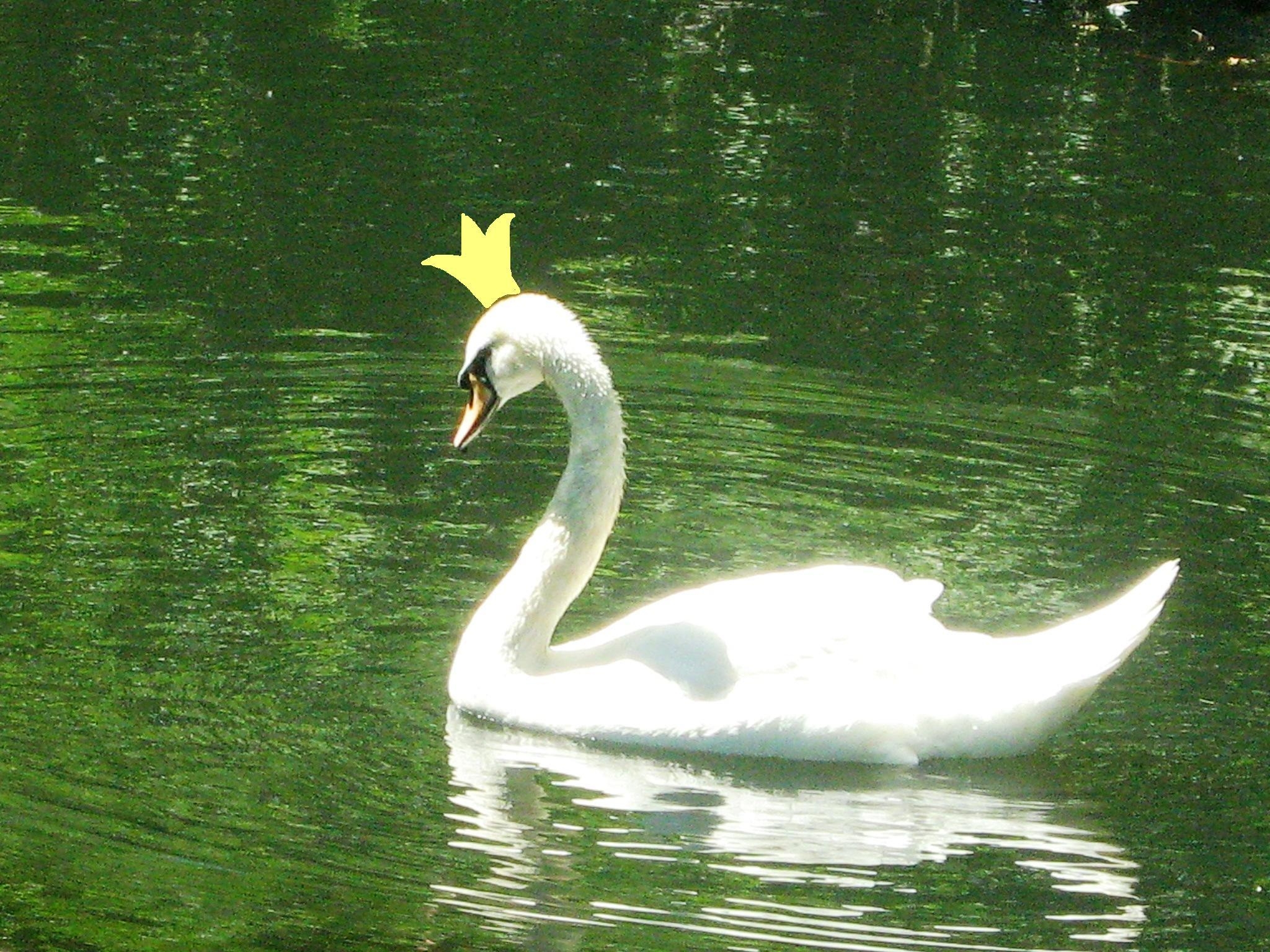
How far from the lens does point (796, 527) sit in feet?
27.8

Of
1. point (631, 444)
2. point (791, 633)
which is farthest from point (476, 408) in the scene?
point (631, 444)

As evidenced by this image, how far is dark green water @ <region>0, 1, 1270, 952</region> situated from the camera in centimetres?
582

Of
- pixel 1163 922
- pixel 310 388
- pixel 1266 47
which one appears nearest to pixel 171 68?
pixel 310 388

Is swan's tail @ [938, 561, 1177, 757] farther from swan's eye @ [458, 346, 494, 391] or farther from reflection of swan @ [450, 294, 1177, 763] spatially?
swan's eye @ [458, 346, 494, 391]

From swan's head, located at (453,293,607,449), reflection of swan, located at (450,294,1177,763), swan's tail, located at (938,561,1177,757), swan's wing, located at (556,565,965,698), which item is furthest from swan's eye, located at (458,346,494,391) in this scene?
swan's tail, located at (938,561,1177,757)

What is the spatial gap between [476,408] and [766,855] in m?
1.86

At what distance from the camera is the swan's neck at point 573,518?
695cm

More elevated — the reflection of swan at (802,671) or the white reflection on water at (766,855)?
the reflection of swan at (802,671)

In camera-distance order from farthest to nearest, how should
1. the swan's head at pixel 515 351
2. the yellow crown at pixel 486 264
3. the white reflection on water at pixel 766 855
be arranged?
the swan's head at pixel 515 351, the yellow crown at pixel 486 264, the white reflection on water at pixel 766 855

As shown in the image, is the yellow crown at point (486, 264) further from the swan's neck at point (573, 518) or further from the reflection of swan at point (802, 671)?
the reflection of swan at point (802, 671)

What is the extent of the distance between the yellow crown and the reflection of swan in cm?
89

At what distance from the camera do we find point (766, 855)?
6.00 m

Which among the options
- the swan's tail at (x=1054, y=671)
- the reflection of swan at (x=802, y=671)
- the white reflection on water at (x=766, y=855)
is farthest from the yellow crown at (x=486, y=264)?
the swan's tail at (x=1054, y=671)

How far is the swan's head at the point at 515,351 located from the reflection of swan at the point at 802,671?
60 cm
